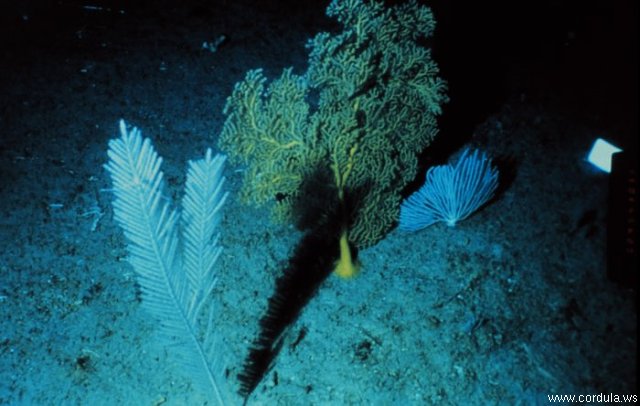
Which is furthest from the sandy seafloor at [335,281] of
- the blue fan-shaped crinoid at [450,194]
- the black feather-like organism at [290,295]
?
the blue fan-shaped crinoid at [450,194]

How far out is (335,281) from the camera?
3.62 meters

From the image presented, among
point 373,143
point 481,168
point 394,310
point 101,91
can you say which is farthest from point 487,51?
point 101,91

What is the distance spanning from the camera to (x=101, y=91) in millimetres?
5445

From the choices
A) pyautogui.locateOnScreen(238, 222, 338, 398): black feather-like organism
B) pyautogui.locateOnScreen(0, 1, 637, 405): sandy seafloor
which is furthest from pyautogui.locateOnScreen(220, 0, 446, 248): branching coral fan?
pyautogui.locateOnScreen(0, 1, 637, 405): sandy seafloor

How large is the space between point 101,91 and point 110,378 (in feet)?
12.0

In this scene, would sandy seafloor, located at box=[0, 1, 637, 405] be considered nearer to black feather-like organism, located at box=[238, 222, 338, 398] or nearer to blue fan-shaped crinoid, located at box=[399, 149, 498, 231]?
black feather-like organism, located at box=[238, 222, 338, 398]

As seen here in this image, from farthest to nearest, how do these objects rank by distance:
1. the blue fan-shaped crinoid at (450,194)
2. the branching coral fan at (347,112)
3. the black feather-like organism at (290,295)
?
the blue fan-shaped crinoid at (450,194) → the black feather-like organism at (290,295) → the branching coral fan at (347,112)

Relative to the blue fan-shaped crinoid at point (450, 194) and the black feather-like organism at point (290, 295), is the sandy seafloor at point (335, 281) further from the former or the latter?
the blue fan-shaped crinoid at point (450, 194)

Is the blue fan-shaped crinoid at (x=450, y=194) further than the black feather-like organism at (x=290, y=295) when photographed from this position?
Yes

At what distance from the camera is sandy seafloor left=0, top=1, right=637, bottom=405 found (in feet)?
10.2

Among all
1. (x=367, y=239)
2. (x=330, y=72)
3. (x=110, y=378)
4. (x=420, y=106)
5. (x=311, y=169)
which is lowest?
(x=110, y=378)

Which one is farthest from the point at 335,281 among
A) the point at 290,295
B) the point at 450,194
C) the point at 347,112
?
the point at 347,112

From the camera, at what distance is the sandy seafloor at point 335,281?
122 inches

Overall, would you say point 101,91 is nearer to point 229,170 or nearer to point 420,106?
point 229,170
